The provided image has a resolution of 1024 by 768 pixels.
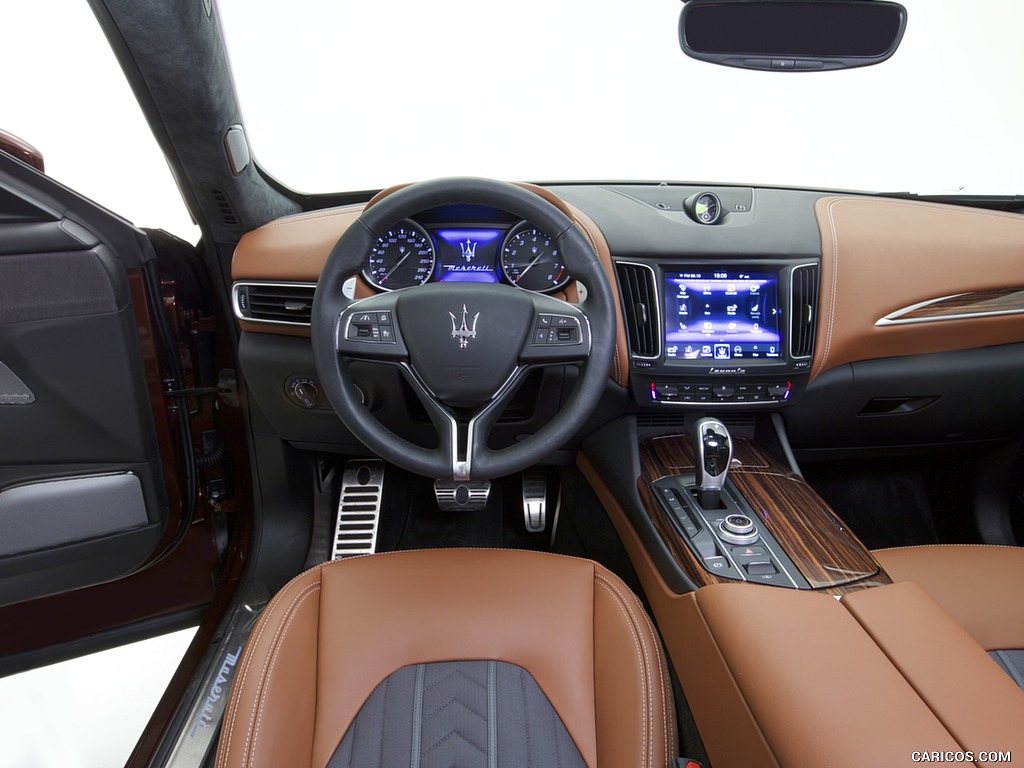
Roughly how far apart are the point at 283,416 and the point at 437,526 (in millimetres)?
653

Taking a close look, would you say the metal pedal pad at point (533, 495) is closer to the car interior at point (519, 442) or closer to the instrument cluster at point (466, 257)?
the car interior at point (519, 442)

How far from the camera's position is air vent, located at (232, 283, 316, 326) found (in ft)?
4.91

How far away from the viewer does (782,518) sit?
1.36 metres

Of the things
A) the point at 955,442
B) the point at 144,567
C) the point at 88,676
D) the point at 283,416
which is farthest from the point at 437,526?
the point at 955,442

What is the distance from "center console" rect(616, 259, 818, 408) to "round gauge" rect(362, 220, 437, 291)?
46 centimetres

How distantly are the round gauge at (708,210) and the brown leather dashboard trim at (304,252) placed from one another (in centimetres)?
26

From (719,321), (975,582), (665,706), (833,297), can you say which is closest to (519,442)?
(719,321)

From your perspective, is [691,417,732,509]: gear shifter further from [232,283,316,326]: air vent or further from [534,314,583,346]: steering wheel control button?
[232,283,316,326]: air vent

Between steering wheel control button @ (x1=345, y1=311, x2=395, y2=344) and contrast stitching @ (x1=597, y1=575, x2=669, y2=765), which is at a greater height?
steering wheel control button @ (x1=345, y1=311, x2=395, y2=344)

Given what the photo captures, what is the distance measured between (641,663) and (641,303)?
803 mm

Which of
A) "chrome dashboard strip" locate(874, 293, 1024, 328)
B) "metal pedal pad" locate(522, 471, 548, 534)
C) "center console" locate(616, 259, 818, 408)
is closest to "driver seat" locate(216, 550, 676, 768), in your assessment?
"center console" locate(616, 259, 818, 408)

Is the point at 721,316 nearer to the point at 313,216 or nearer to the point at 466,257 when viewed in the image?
the point at 466,257

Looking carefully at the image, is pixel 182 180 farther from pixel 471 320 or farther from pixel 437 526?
pixel 437 526

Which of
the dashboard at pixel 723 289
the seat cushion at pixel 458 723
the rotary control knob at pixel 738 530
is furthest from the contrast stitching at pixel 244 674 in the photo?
the rotary control knob at pixel 738 530
